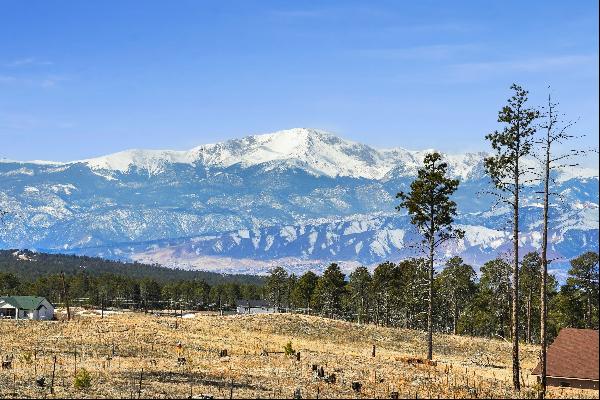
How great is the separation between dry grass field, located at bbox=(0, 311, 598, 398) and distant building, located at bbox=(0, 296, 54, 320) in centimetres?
6217

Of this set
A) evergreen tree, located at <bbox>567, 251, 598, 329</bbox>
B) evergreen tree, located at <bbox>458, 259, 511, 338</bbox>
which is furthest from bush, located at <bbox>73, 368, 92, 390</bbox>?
evergreen tree, located at <bbox>458, 259, 511, 338</bbox>

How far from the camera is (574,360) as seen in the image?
4544 cm

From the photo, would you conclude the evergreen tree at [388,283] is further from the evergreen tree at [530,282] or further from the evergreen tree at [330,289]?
the evergreen tree at [530,282]

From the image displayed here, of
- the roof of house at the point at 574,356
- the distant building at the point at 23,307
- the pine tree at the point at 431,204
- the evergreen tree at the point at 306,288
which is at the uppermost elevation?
the pine tree at the point at 431,204

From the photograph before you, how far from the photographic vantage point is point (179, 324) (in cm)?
8225

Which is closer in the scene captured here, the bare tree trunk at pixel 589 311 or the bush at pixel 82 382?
the bush at pixel 82 382

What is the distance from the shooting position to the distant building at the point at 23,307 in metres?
143

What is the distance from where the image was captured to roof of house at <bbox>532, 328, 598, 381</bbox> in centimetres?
4453

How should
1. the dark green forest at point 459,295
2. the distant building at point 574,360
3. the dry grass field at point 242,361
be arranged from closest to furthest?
the dry grass field at point 242,361 → the distant building at point 574,360 → the dark green forest at point 459,295

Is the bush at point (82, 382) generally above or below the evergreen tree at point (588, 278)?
below

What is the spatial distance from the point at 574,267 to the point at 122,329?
65814mm

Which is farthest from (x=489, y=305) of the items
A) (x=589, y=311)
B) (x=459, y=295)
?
(x=589, y=311)

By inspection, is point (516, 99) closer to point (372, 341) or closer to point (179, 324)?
point (372, 341)

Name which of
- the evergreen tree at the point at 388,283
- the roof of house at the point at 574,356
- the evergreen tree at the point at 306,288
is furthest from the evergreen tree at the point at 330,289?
the roof of house at the point at 574,356
